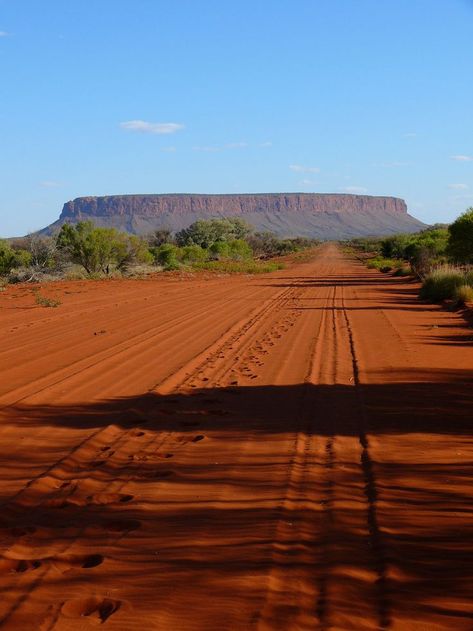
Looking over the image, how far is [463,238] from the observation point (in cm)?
3416

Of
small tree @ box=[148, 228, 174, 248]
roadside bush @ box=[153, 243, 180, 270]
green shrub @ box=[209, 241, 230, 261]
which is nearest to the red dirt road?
roadside bush @ box=[153, 243, 180, 270]

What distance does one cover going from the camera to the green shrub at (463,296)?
25438 millimetres

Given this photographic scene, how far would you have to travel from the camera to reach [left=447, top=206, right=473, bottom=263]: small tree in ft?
110

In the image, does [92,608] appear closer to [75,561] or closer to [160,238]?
[75,561]

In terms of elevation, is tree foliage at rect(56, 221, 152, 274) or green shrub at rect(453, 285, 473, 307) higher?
tree foliage at rect(56, 221, 152, 274)

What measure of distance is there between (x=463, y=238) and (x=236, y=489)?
29614 millimetres

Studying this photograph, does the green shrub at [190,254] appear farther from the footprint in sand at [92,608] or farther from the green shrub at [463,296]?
the footprint in sand at [92,608]

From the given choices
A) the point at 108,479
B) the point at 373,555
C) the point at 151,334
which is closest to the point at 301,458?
the point at 108,479

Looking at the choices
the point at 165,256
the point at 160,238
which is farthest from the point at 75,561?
the point at 160,238

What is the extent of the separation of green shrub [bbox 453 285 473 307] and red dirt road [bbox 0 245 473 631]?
1068 centimetres

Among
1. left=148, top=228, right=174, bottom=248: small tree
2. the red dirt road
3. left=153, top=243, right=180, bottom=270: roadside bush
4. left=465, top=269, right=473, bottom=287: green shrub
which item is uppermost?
left=148, top=228, right=174, bottom=248: small tree

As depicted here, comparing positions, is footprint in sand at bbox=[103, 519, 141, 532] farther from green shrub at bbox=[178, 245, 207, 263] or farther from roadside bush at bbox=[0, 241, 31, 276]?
green shrub at bbox=[178, 245, 207, 263]

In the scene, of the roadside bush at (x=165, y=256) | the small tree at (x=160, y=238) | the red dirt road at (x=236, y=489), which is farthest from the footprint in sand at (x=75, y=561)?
the small tree at (x=160, y=238)

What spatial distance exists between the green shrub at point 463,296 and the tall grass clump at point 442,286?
1133 millimetres
